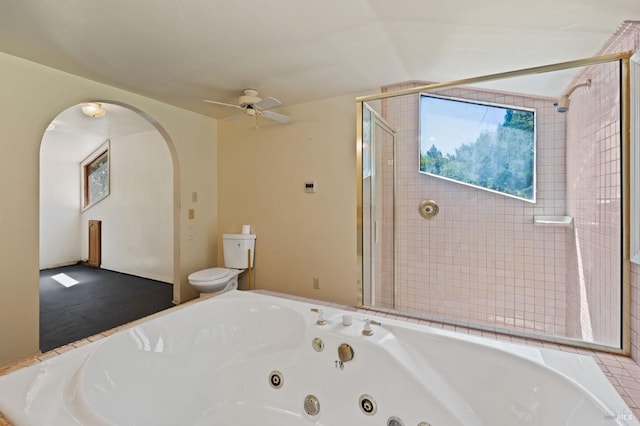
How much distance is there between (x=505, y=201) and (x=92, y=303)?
4.25 m

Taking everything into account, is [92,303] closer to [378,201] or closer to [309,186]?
[309,186]

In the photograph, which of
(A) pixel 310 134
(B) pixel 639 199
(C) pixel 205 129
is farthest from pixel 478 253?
(C) pixel 205 129

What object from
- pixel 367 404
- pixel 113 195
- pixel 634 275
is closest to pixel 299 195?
pixel 367 404

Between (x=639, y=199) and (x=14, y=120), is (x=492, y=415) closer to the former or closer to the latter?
(x=639, y=199)

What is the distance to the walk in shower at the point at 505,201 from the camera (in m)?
1.57

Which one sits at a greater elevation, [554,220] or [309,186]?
[309,186]

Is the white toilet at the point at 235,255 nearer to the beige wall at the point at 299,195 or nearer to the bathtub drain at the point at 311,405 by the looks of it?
the beige wall at the point at 299,195

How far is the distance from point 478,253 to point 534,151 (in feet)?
2.59

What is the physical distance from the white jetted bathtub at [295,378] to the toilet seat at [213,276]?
96cm

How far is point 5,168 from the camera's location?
2018 mm

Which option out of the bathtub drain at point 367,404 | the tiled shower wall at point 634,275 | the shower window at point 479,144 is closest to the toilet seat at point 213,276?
the bathtub drain at point 367,404

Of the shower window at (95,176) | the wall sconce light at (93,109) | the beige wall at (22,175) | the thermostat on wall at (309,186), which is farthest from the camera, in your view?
the shower window at (95,176)

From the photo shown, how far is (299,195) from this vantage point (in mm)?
2990

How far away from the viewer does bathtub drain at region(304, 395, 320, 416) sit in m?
1.56
